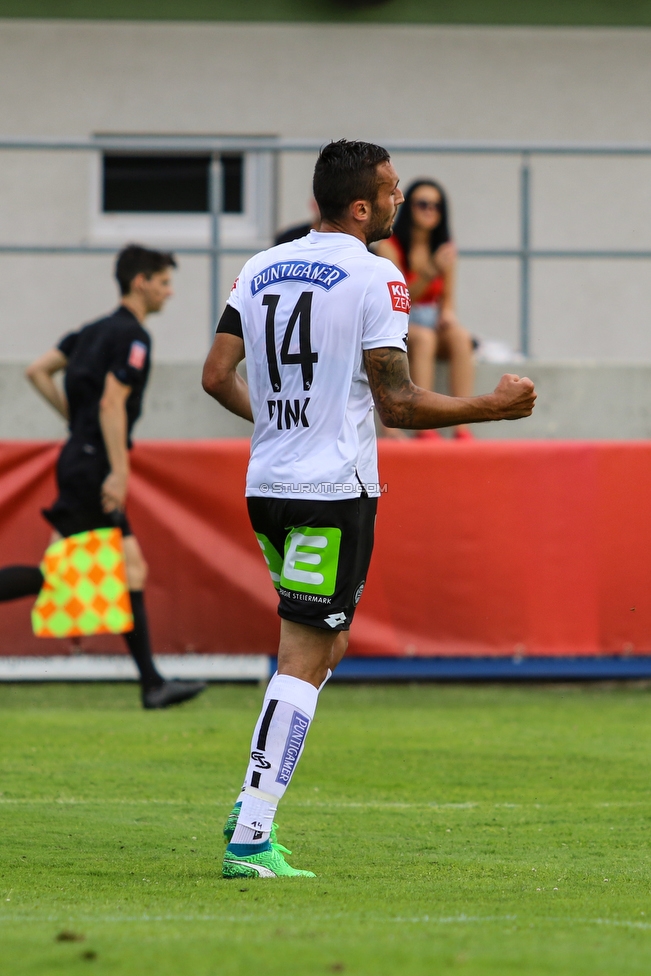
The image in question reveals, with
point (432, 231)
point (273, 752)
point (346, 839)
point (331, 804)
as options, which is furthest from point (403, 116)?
point (273, 752)

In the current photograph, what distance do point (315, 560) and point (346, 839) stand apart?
119 centimetres

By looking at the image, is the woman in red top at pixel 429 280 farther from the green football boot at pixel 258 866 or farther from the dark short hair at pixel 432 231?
the green football boot at pixel 258 866

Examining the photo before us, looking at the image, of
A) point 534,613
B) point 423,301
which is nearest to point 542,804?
point 534,613

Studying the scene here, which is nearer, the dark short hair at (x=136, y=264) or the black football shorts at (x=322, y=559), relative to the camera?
the black football shorts at (x=322, y=559)

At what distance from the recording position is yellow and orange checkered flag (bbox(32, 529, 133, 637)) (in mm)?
8578

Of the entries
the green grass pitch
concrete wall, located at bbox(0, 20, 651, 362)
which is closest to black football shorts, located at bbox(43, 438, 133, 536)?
the green grass pitch

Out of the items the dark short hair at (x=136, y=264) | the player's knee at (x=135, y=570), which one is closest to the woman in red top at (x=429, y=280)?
the dark short hair at (x=136, y=264)

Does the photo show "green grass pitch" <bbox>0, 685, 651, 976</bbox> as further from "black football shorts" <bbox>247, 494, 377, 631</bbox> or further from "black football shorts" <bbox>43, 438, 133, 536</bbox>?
"black football shorts" <bbox>43, 438, 133, 536</bbox>

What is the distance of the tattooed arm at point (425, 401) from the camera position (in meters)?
4.35

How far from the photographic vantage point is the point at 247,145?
10273 mm

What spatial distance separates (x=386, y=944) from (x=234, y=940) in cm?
33

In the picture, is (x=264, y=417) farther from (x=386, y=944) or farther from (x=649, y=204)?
(x=649, y=204)

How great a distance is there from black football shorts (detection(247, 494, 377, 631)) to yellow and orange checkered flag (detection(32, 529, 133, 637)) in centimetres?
414

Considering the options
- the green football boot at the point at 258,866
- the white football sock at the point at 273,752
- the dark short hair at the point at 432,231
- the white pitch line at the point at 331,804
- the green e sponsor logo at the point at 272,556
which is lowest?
the white pitch line at the point at 331,804
